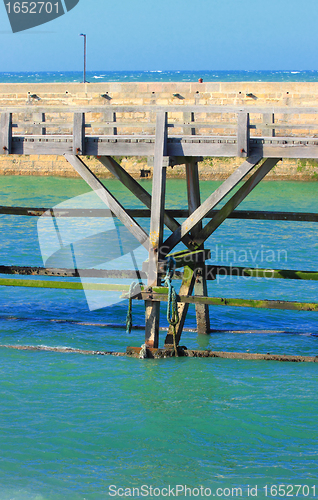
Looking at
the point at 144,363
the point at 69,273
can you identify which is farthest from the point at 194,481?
the point at 69,273

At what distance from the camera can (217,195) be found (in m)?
7.13

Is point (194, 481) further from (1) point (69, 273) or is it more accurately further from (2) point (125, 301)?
(2) point (125, 301)

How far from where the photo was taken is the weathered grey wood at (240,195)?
737 centimetres

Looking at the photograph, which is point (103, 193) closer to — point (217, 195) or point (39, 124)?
point (217, 195)

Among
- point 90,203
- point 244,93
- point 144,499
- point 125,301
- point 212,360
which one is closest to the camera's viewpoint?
point 144,499

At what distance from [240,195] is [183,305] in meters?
1.55

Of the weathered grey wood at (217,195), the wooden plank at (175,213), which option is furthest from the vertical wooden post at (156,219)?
the wooden plank at (175,213)

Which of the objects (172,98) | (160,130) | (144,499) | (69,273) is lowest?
(144,499)

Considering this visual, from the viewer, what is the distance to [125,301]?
10891 millimetres

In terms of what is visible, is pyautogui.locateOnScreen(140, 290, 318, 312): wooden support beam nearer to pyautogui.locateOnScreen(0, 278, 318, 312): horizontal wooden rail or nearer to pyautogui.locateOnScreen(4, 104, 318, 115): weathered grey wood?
pyautogui.locateOnScreen(0, 278, 318, 312): horizontal wooden rail

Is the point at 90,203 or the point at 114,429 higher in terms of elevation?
the point at 90,203

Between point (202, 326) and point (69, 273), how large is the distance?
2207mm

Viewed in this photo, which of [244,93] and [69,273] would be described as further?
[244,93]

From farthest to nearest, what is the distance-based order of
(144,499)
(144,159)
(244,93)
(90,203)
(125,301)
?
(144,159), (244,93), (90,203), (125,301), (144,499)
